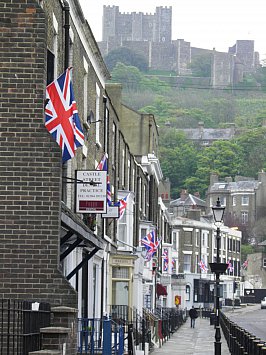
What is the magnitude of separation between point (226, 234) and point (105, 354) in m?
123

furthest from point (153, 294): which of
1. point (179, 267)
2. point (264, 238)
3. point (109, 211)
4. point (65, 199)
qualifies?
point (264, 238)

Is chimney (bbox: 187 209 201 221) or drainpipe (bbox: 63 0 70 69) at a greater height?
chimney (bbox: 187 209 201 221)

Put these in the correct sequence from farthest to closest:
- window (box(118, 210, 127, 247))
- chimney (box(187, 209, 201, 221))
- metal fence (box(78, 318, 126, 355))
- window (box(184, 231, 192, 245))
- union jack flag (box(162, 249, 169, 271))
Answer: chimney (box(187, 209, 201, 221))
window (box(184, 231, 192, 245))
union jack flag (box(162, 249, 169, 271))
window (box(118, 210, 127, 247))
metal fence (box(78, 318, 126, 355))

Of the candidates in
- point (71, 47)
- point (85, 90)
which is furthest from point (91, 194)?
point (85, 90)

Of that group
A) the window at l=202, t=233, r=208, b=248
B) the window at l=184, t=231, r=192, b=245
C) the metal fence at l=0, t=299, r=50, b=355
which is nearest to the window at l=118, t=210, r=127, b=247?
the metal fence at l=0, t=299, r=50, b=355

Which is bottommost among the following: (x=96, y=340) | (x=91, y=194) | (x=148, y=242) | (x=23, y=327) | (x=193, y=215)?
(x=96, y=340)

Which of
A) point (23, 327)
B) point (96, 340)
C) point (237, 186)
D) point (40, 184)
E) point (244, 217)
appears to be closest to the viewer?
point (23, 327)

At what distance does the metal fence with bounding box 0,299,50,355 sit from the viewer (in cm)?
1664

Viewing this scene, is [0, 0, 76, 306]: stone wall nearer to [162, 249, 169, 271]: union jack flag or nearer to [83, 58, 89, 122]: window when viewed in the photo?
[83, 58, 89, 122]: window

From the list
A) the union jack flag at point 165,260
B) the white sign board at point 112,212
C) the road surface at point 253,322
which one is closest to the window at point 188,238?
the road surface at point 253,322

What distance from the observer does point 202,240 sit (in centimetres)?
13562

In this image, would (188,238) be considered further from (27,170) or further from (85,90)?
(27,170)

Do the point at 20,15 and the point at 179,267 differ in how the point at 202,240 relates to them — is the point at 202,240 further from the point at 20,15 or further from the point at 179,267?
the point at 20,15

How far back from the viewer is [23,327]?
1659cm
